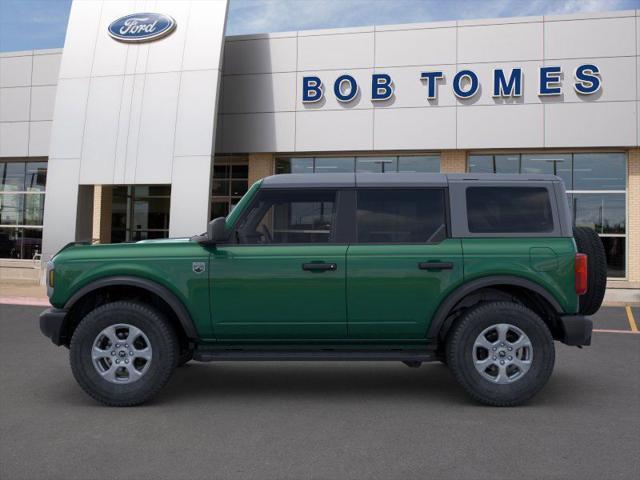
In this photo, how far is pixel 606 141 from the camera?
18.2 m

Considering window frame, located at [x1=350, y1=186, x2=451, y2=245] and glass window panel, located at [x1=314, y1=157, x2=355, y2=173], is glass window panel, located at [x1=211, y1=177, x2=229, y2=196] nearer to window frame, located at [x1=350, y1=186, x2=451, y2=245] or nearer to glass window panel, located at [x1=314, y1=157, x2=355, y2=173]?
glass window panel, located at [x1=314, y1=157, x2=355, y2=173]

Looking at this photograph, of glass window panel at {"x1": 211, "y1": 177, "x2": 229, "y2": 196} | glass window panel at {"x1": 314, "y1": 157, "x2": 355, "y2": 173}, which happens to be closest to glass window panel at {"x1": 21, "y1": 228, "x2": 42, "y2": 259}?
glass window panel at {"x1": 211, "y1": 177, "x2": 229, "y2": 196}

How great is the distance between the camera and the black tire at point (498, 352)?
5.57 meters

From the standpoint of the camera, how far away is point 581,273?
18.6 feet

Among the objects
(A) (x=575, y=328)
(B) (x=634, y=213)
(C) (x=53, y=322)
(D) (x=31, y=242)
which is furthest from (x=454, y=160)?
(C) (x=53, y=322)

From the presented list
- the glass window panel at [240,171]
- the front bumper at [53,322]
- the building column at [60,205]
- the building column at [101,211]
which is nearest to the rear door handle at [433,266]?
the front bumper at [53,322]

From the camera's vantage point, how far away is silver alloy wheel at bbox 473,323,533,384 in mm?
5598

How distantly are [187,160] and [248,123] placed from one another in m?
2.59

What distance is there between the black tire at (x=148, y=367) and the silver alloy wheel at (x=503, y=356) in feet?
8.78

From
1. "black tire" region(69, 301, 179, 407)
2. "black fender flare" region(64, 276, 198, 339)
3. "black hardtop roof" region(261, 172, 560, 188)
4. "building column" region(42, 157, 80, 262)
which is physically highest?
"building column" region(42, 157, 80, 262)

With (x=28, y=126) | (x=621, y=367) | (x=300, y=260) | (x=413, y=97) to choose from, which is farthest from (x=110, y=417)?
(x=28, y=126)

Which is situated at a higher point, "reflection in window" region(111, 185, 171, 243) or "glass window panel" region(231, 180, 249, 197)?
"glass window panel" region(231, 180, 249, 197)

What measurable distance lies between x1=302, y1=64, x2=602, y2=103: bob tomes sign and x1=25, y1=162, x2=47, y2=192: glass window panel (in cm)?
1043

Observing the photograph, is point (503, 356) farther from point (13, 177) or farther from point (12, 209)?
point (13, 177)
